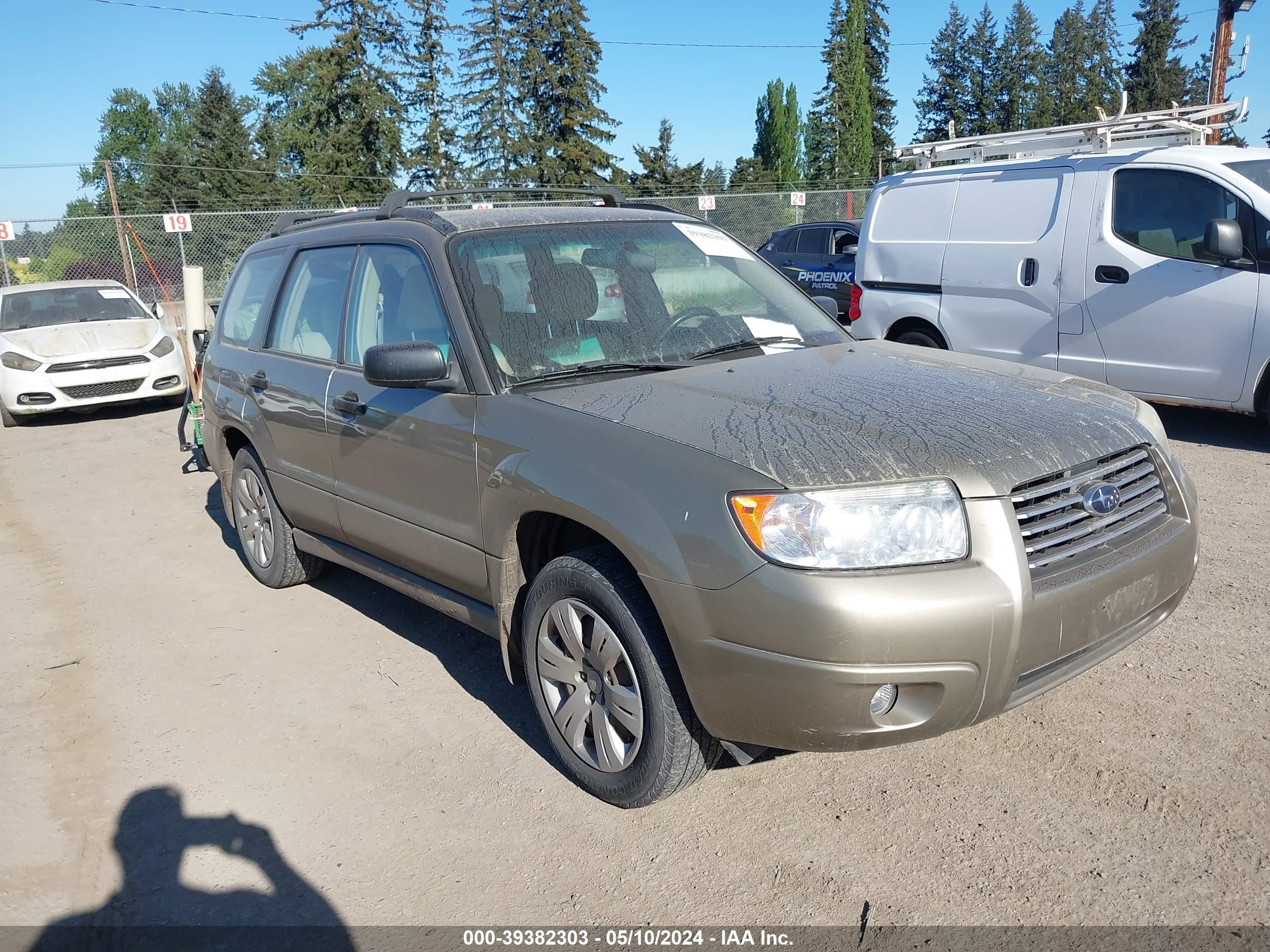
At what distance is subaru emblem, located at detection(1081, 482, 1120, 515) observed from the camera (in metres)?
2.88

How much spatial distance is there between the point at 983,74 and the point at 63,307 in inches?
2952

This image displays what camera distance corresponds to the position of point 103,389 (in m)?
11.4

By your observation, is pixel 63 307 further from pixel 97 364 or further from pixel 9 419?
pixel 9 419

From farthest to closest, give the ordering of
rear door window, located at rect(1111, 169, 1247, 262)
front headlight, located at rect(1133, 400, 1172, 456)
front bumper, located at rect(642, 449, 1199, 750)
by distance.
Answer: rear door window, located at rect(1111, 169, 1247, 262), front headlight, located at rect(1133, 400, 1172, 456), front bumper, located at rect(642, 449, 1199, 750)

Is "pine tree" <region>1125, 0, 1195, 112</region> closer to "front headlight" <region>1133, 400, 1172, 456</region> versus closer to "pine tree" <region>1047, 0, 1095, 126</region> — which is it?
"pine tree" <region>1047, 0, 1095, 126</region>

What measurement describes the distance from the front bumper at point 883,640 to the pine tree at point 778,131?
7169cm

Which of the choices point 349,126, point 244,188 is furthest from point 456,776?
point 244,188

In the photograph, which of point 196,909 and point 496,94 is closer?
point 196,909

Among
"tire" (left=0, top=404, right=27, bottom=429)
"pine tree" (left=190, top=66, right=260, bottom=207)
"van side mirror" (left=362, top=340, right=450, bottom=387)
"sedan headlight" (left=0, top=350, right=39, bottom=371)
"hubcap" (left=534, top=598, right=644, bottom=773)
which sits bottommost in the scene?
"tire" (left=0, top=404, right=27, bottom=429)

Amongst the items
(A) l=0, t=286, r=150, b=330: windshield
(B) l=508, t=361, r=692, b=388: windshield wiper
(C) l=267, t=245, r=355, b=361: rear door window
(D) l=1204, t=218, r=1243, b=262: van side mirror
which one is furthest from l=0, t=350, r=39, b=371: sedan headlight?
(D) l=1204, t=218, r=1243, b=262: van side mirror

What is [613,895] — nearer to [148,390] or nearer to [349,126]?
[148,390]

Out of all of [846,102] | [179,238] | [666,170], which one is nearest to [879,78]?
[846,102]

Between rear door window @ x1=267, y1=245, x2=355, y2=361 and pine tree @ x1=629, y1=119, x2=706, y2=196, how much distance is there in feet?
131

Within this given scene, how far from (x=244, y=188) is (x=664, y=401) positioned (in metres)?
58.2
